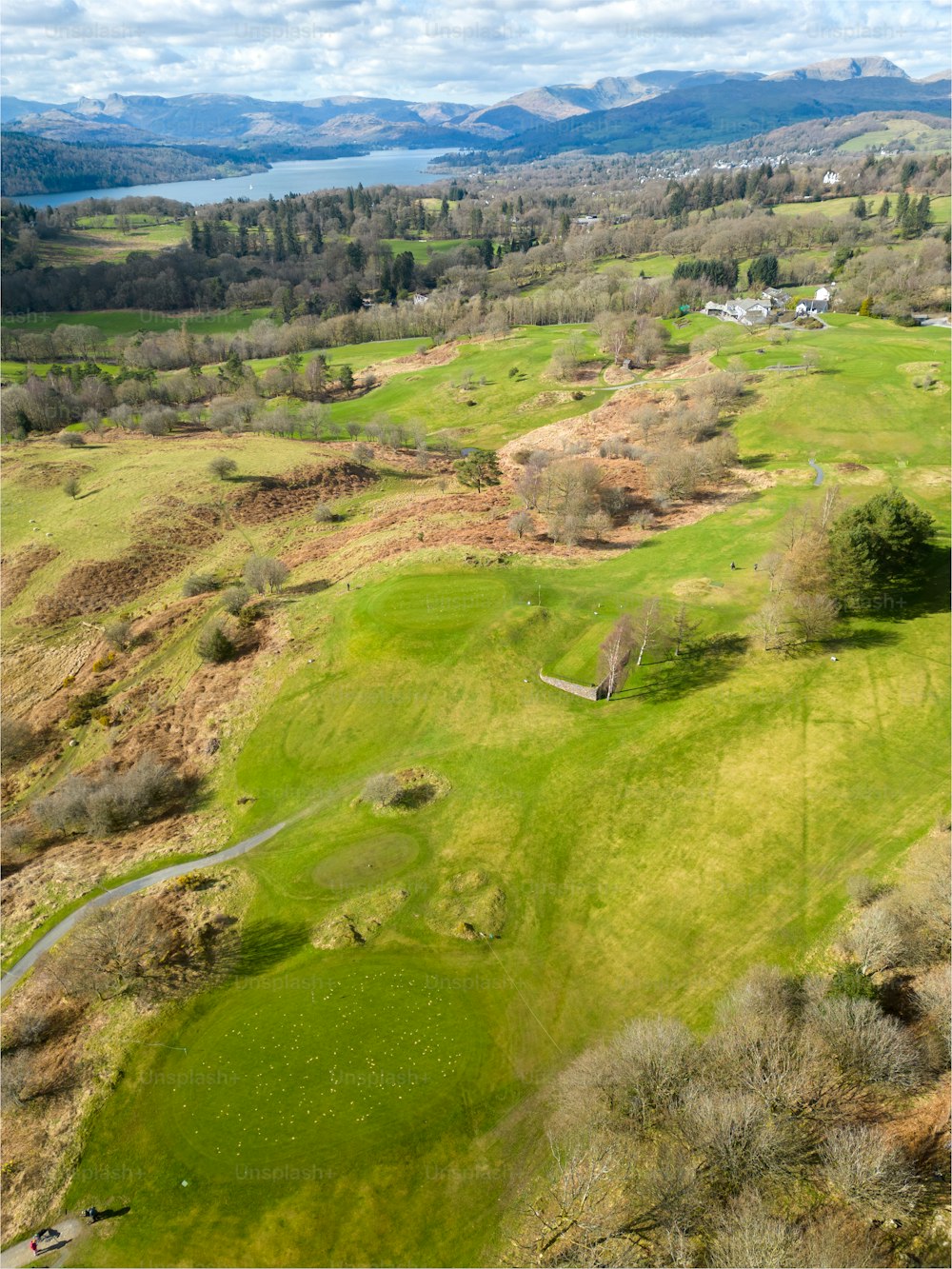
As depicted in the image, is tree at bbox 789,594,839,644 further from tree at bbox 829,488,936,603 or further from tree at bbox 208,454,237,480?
tree at bbox 208,454,237,480

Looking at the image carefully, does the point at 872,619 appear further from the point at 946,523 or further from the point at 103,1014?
the point at 103,1014

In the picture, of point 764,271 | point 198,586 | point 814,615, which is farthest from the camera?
point 764,271

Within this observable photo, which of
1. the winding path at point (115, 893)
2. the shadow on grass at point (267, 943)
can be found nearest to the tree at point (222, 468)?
the winding path at point (115, 893)

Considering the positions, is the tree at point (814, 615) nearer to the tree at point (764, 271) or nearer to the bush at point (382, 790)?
the bush at point (382, 790)

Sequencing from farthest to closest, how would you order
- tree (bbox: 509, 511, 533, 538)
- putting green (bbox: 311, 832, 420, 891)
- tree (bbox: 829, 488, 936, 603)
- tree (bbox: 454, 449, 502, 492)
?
1. tree (bbox: 454, 449, 502, 492)
2. tree (bbox: 509, 511, 533, 538)
3. tree (bbox: 829, 488, 936, 603)
4. putting green (bbox: 311, 832, 420, 891)

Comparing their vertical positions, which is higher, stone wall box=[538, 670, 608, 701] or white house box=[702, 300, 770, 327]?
white house box=[702, 300, 770, 327]

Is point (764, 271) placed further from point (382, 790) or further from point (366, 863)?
point (366, 863)

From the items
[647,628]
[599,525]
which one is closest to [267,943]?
[647,628]

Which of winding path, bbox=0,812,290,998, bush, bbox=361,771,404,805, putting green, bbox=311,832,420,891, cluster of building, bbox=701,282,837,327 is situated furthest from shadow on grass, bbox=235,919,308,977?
cluster of building, bbox=701,282,837,327
